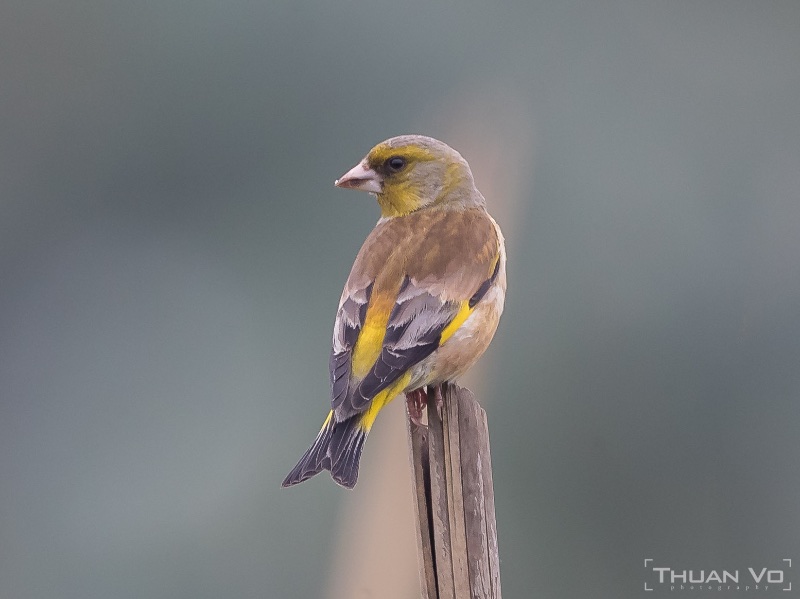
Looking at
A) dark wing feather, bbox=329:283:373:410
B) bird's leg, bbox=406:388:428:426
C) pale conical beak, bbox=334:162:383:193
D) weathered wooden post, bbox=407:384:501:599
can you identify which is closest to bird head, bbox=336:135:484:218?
pale conical beak, bbox=334:162:383:193

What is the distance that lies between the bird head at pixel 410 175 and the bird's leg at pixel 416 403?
1.15 m

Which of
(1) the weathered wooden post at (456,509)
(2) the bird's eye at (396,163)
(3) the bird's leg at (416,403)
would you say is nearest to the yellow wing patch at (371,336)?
(3) the bird's leg at (416,403)

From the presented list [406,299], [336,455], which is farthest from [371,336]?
[336,455]

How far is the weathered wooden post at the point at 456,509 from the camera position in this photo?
11.2 ft

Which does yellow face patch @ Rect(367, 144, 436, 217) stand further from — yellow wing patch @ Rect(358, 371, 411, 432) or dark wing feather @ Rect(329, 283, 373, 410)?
yellow wing patch @ Rect(358, 371, 411, 432)

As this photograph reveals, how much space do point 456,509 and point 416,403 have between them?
710 mm

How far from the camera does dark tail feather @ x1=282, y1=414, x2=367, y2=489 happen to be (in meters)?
3.79

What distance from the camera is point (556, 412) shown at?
8016 mm

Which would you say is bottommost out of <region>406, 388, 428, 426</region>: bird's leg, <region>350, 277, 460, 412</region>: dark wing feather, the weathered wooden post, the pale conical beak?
the weathered wooden post

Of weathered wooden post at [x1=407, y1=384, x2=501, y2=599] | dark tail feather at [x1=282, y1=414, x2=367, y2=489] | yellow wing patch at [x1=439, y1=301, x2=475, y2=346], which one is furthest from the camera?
yellow wing patch at [x1=439, y1=301, x2=475, y2=346]

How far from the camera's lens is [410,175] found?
16.6 feet

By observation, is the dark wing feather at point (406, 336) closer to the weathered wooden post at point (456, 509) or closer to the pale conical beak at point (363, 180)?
the weathered wooden post at point (456, 509)

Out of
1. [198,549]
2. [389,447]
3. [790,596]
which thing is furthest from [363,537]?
[790,596]

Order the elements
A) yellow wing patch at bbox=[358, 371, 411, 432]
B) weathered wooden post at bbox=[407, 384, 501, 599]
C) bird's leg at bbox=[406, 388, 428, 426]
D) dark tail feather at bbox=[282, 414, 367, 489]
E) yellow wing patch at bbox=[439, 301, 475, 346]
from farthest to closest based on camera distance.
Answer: yellow wing patch at bbox=[439, 301, 475, 346], yellow wing patch at bbox=[358, 371, 411, 432], bird's leg at bbox=[406, 388, 428, 426], dark tail feather at bbox=[282, 414, 367, 489], weathered wooden post at bbox=[407, 384, 501, 599]
